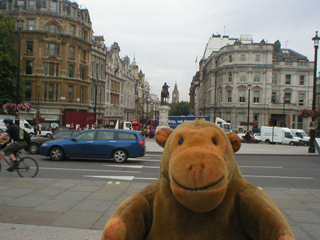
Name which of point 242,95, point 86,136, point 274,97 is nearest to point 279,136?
point 242,95

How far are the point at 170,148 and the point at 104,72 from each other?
187ft

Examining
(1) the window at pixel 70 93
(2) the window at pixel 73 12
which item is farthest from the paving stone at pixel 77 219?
(2) the window at pixel 73 12

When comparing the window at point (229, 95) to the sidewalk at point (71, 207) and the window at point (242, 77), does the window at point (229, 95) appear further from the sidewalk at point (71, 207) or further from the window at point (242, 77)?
the sidewalk at point (71, 207)

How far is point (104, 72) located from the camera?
189ft

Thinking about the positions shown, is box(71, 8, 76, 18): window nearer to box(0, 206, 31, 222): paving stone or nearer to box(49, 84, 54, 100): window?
box(49, 84, 54, 100): window

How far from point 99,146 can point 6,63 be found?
98.0 feet

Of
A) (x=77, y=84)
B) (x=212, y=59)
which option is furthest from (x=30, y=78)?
(x=212, y=59)

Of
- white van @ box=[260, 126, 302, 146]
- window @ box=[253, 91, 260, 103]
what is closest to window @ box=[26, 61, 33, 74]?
white van @ box=[260, 126, 302, 146]

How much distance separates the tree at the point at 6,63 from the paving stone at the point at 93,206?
33.5m

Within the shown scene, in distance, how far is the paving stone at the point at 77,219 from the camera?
4844mm

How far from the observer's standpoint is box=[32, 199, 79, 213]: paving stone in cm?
562

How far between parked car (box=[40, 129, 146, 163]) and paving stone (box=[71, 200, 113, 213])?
7.16 meters

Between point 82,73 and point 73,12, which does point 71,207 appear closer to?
point 82,73

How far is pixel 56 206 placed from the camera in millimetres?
5855
